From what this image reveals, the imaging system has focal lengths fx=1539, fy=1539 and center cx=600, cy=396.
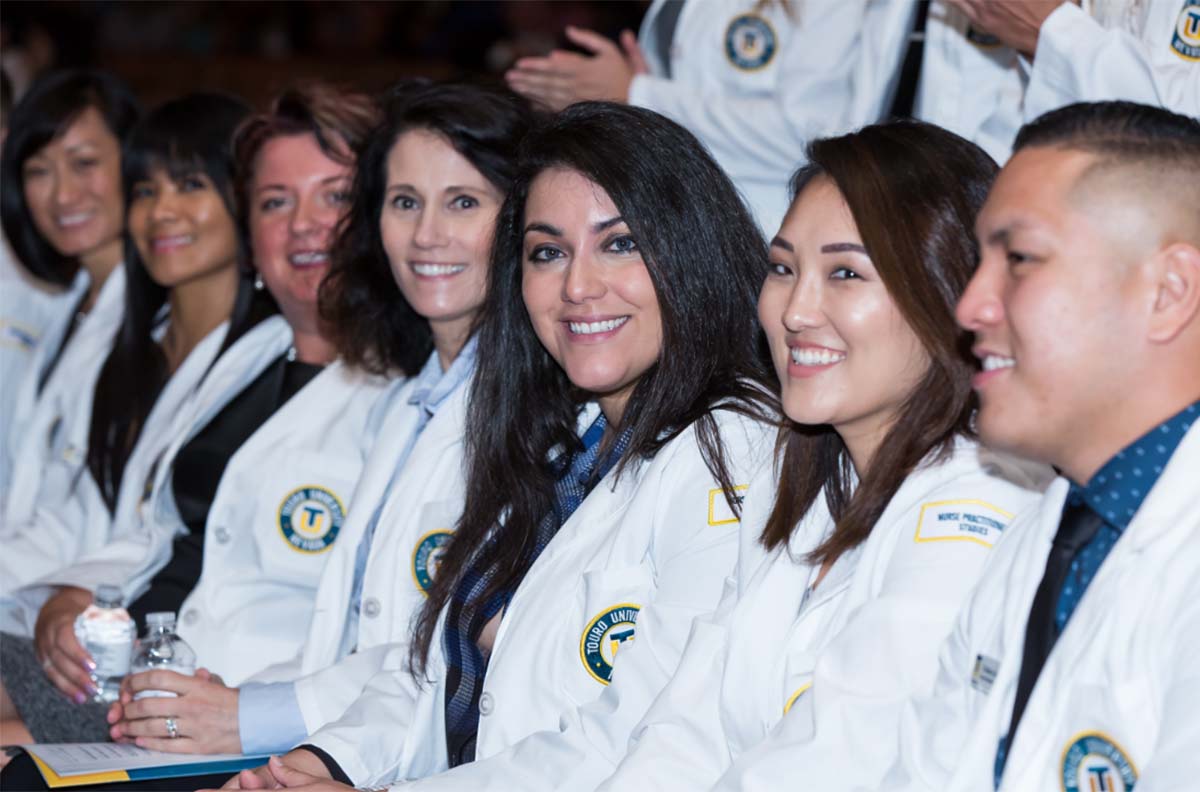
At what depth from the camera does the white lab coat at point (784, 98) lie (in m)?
2.96

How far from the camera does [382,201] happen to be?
9.48 ft

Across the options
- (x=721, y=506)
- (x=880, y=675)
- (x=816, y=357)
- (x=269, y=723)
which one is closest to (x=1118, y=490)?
(x=880, y=675)

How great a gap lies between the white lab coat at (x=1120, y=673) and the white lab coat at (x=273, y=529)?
1.60 meters

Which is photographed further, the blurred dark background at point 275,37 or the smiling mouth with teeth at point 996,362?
the blurred dark background at point 275,37

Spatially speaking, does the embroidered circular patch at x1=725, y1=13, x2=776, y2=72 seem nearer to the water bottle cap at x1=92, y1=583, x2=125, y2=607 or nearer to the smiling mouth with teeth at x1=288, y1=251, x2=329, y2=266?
the smiling mouth with teeth at x1=288, y1=251, x2=329, y2=266

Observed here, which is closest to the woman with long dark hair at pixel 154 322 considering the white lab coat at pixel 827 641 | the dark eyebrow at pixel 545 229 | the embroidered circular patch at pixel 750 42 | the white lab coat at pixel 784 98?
the white lab coat at pixel 784 98

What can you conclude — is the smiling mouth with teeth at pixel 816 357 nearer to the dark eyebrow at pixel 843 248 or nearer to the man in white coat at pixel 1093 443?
the dark eyebrow at pixel 843 248

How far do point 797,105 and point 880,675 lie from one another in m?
1.65

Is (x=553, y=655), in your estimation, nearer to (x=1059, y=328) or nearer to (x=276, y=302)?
(x=1059, y=328)

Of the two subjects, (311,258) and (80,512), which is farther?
(80,512)

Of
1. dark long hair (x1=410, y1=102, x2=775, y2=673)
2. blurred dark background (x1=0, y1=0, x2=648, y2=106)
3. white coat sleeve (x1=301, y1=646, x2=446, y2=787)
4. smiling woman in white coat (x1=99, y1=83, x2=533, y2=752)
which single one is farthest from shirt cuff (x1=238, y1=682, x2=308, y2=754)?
blurred dark background (x1=0, y1=0, x2=648, y2=106)

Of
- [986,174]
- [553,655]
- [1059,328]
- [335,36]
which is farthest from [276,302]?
[335,36]

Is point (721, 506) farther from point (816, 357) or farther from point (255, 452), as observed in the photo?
point (255, 452)

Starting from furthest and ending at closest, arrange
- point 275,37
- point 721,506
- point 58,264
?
A: point 275,37 → point 58,264 → point 721,506
